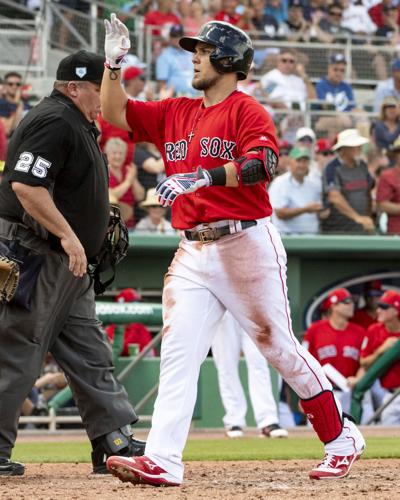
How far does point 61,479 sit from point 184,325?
3.79 feet

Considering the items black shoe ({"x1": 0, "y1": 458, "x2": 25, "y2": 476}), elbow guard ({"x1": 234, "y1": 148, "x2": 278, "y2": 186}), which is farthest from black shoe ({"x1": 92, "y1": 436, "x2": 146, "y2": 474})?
elbow guard ({"x1": 234, "y1": 148, "x2": 278, "y2": 186})

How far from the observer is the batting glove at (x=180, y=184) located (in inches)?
188

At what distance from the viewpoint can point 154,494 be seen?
4.75 m

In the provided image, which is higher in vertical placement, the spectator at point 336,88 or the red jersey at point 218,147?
the spectator at point 336,88

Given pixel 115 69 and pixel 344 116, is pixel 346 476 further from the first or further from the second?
pixel 344 116

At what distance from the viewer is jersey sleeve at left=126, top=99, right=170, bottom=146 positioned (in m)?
5.43

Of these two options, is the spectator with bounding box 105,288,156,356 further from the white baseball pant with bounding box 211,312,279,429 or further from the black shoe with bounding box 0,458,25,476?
the black shoe with bounding box 0,458,25,476

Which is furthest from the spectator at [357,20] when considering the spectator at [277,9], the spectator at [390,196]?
the spectator at [390,196]

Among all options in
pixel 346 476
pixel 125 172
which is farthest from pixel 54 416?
pixel 346 476

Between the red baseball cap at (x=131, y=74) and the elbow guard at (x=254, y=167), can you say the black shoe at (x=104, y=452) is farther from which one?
the red baseball cap at (x=131, y=74)

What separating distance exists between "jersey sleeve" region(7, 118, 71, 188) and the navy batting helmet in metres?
0.80

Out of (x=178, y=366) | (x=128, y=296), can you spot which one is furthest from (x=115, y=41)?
(x=128, y=296)

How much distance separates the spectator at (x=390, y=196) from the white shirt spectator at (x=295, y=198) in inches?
27.6

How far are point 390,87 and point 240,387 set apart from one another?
6.42m
